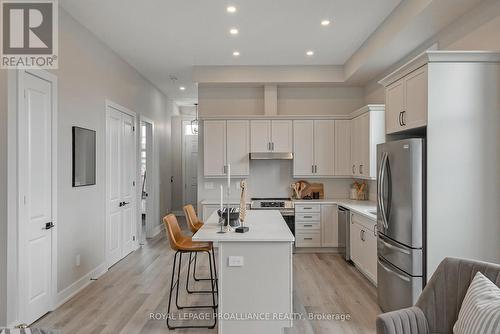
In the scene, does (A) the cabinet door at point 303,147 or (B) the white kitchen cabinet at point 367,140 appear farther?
(A) the cabinet door at point 303,147

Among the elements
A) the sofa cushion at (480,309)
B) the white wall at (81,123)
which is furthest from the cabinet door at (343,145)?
the sofa cushion at (480,309)

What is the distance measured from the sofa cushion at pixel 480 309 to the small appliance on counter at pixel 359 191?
12.7ft

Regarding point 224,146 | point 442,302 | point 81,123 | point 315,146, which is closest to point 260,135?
point 224,146

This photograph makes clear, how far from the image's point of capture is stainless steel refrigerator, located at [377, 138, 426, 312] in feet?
8.77

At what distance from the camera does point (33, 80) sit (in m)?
3.04

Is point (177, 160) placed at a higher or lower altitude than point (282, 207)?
higher

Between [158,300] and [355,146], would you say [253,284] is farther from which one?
[355,146]

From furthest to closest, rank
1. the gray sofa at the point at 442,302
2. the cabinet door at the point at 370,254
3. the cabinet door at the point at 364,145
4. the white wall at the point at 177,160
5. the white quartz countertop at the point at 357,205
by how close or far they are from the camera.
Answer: the white wall at the point at 177,160 → the cabinet door at the point at 364,145 → the white quartz countertop at the point at 357,205 → the cabinet door at the point at 370,254 → the gray sofa at the point at 442,302

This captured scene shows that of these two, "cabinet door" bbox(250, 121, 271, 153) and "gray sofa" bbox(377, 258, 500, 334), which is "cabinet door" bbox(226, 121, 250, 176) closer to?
"cabinet door" bbox(250, 121, 271, 153)

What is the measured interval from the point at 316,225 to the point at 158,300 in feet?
9.36

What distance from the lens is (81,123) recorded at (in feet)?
12.8

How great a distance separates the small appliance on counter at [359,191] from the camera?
5.60 m

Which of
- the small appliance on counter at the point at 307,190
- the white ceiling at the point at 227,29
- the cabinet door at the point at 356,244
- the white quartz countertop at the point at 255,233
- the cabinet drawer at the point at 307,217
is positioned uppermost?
the white ceiling at the point at 227,29

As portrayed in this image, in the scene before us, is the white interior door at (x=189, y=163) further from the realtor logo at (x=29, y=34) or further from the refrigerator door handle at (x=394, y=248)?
the refrigerator door handle at (x=394, y=248)
